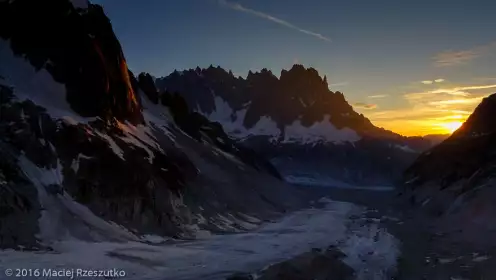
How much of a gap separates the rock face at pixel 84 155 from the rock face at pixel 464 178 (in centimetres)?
3368

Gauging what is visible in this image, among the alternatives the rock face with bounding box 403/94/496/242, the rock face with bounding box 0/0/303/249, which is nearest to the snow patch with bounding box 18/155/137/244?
the rock face with bounding box 0/0/303/249

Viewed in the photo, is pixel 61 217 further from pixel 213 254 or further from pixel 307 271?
pixel 307 271

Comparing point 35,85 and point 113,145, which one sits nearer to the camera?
point 35,85

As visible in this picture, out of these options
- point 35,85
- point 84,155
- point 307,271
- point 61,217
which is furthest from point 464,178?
point 35,85

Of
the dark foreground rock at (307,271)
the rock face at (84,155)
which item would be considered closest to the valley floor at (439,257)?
the dark foreground rock at (307,271)

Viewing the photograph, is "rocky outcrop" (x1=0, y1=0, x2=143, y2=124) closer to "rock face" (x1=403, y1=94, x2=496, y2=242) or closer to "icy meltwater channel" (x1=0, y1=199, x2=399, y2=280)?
"icy meltwater channel" (x1=0, y1=199, x2=399, y2=280)

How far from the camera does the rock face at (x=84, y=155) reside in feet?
187

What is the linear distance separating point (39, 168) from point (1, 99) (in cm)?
1195

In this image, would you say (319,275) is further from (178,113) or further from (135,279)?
(178,113)

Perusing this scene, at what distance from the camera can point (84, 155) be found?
223 ft

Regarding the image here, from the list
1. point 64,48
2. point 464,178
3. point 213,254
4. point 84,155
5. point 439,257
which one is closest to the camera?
point 439,257

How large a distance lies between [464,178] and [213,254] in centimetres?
6532

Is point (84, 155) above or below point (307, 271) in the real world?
above

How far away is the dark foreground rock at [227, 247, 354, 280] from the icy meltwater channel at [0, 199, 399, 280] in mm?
1568
